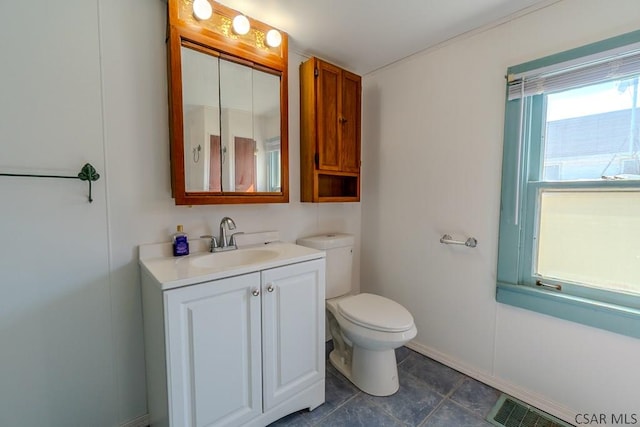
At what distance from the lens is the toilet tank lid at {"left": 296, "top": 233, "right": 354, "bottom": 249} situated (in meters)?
1.85

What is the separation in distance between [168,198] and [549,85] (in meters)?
2.03

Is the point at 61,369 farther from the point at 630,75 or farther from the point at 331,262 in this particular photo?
the point at 630,75

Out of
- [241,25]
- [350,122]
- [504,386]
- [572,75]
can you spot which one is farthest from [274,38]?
[504,386]

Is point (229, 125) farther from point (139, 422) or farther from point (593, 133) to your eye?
point (593, 133)

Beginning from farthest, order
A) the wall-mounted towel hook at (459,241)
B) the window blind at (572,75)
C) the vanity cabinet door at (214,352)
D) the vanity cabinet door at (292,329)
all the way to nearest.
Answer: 1. the wall-mounted towel hook at (459,241)
2. the vanity cabinet door at (292,329)
3. the window blind at (572,75)
4. the vanity cabinet door at (214,352)

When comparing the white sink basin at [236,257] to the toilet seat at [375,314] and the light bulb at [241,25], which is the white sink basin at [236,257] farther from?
the light bulb at [241,25]

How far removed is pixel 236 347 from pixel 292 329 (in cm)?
29

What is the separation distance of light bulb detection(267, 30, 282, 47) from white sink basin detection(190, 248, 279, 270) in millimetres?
1212

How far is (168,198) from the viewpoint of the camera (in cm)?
140

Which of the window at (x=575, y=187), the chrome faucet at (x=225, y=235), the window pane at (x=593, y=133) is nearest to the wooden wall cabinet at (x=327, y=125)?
the chrome faucet at (x=225, y=235)

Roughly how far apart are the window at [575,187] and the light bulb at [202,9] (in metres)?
1.63

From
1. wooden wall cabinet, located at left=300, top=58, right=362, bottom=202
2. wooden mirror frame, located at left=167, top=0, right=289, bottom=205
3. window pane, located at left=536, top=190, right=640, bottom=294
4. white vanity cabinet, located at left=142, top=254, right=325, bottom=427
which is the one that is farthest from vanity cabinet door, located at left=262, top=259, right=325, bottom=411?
window pane, located at left=536, top=190, right=640, bottom=294

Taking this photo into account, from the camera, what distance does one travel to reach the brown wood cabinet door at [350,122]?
1.93 m

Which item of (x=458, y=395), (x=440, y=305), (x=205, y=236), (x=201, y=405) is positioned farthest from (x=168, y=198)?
(x=458, y=395)
